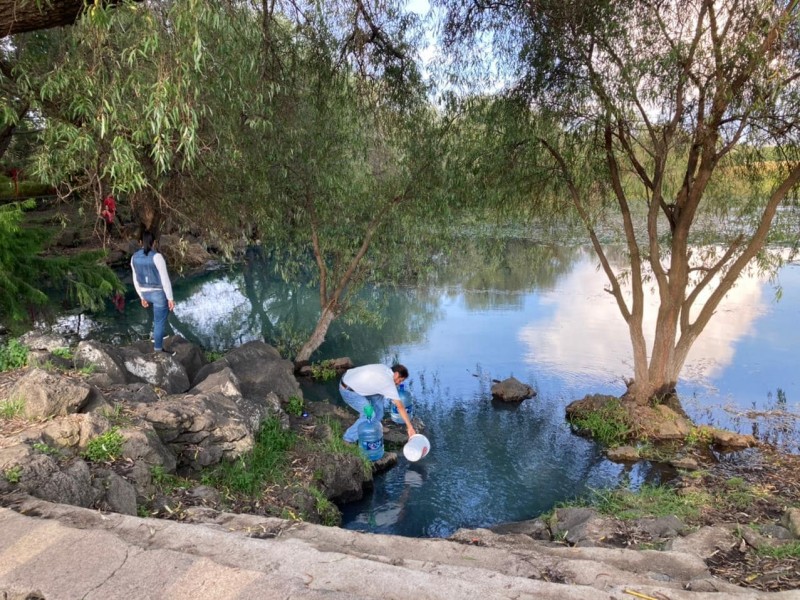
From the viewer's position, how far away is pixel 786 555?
394 centimetres

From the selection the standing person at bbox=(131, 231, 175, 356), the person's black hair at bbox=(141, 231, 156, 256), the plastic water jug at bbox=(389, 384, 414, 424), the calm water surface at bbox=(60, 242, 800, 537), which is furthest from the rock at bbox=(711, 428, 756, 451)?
the person's black hair at bbox=(141, 231, 156, 256)

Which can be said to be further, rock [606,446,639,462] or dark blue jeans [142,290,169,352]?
rock [606,446,639,462]

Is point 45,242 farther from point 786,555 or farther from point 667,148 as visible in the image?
point 786,555

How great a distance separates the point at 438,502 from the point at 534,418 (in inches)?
134

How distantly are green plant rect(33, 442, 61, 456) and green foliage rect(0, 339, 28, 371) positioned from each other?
1799 mm

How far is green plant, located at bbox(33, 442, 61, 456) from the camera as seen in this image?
3681 millimetres

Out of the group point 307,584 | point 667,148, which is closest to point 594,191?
point 667,148

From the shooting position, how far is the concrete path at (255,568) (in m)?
2.43

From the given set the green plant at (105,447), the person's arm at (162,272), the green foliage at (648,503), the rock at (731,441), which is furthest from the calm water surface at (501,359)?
the person's arm at (162,272)

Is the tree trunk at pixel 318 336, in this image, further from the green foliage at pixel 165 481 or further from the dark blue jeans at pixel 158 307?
the green foliage at pixel 165 481

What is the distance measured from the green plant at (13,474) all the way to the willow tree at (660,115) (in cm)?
750

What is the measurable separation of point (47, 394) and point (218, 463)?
1825mm

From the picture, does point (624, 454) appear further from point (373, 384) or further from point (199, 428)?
point (199, 428)

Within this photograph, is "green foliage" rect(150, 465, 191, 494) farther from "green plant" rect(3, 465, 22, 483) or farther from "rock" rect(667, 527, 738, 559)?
"rock" rect(667, 527, 738, 559)
